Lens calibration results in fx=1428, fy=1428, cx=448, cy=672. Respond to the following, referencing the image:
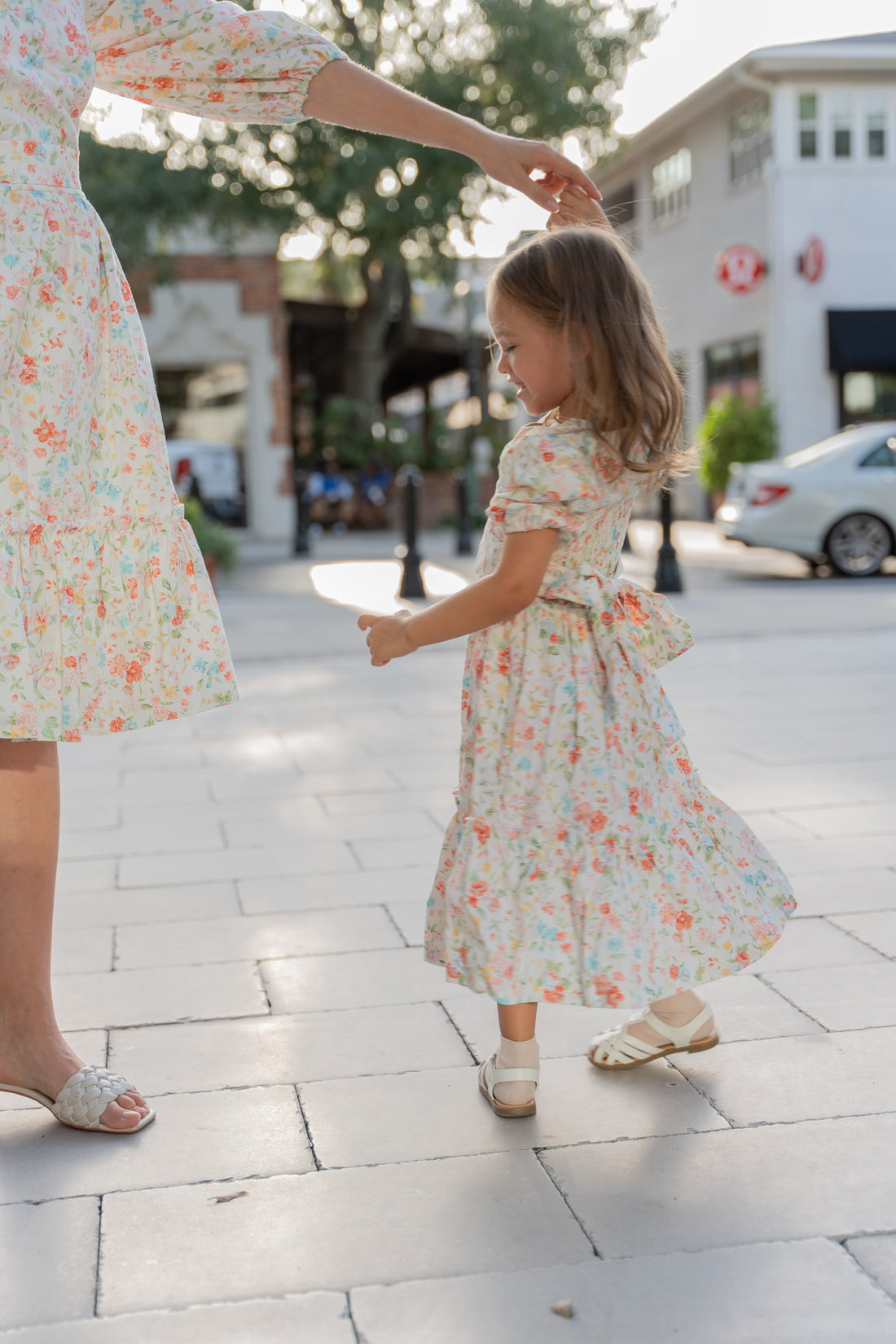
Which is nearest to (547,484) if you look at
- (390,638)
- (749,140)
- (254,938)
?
(390,638)

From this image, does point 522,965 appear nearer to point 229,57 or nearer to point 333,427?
point 229,57

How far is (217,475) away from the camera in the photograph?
21625 mm

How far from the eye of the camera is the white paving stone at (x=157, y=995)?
9.11 ft

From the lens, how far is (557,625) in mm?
2275

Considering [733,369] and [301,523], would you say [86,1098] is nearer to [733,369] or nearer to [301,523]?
[301,523]

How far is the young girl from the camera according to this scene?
7.21 ft

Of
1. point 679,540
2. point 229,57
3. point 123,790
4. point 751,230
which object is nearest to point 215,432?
point 679,540

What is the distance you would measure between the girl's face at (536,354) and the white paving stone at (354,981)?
1.23 m

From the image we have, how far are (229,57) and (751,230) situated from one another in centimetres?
2299

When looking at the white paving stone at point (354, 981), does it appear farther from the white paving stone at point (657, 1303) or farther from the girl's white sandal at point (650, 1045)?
the white paving stone at point (657, 1303)

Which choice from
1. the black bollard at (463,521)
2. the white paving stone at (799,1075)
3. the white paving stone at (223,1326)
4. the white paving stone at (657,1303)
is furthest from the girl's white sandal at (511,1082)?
the black bollard at (463,521)

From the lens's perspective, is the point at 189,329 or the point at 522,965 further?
the point at 189,329

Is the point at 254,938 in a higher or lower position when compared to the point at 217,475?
lower

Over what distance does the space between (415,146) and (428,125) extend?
61.0ft
